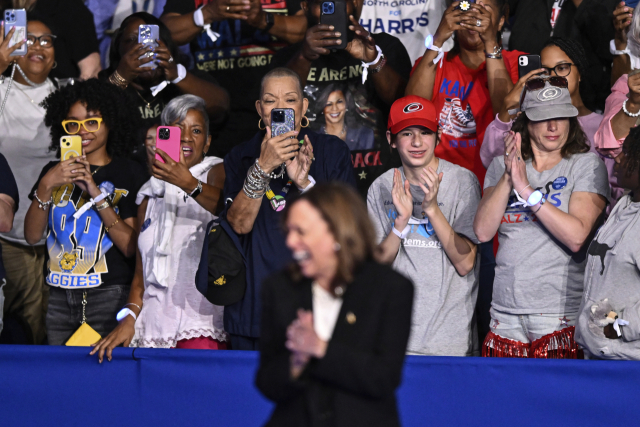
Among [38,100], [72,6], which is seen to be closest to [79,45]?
[72,6]

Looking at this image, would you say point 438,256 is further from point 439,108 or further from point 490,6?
point 490,6

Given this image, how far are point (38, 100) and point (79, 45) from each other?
0.68m

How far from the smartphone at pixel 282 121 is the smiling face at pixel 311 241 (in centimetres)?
173

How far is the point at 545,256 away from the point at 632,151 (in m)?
0.63

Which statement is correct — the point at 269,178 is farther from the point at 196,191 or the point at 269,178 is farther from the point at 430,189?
the point at 430,189

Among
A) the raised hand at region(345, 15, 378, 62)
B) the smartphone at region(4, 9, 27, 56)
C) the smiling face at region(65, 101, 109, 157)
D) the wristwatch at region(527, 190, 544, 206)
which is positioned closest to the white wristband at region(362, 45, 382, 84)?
the raised hand at region(345, 15, 378, 62)

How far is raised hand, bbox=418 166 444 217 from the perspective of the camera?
11.9 feet

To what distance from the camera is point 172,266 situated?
4.11 metres

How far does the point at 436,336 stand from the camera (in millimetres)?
3676

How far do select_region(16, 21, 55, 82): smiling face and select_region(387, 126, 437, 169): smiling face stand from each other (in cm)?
280

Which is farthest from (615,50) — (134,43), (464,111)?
(134,43)

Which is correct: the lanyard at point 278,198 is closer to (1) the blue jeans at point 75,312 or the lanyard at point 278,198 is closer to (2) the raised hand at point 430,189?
(2) the raised hand at point 430,189

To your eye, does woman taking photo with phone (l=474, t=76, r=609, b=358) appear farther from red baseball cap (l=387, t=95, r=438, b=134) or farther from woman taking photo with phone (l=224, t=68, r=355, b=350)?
woman taking photo with phone (l=224, t=68, r=355, b=350)

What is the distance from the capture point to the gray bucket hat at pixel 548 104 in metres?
3.72
